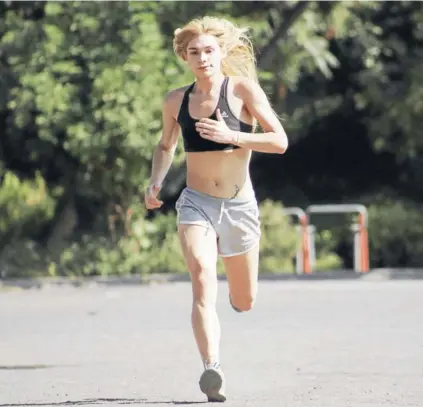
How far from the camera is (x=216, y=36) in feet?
25.4

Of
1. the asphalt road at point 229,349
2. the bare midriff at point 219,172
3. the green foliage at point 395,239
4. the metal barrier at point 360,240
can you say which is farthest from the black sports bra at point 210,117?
the green foliage at point 395,239

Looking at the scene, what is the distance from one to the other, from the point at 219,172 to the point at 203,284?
0.59 metres

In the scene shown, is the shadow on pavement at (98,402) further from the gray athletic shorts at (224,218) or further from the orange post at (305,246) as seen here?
the orange post at (305,246)

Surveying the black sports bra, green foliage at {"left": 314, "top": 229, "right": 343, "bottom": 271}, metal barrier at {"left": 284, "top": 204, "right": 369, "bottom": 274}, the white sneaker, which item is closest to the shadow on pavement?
the white sneaker

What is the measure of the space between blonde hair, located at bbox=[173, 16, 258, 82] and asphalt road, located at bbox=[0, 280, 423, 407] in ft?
5.43

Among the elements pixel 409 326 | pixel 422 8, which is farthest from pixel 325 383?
pixel 422 8

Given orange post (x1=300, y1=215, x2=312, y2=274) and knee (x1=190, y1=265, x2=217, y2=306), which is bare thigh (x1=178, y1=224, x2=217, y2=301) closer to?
knee (x1=190, y1=265, x2=217, y2=306)

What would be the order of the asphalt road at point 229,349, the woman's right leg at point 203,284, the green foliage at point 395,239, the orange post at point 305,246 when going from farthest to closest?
the green foliage at point 395,239
the orange post at point 305,246
the asphalt road at point 229,349
the woman's right leg at point 203,284

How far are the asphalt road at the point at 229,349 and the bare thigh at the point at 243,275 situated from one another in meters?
0.47

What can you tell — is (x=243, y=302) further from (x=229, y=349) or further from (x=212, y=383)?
(x=229, y=349)

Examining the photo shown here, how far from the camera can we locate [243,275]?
7848 mm

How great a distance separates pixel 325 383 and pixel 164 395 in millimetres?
915

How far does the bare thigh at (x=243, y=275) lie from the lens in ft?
25.5

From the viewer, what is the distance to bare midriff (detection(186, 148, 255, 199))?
766cm
